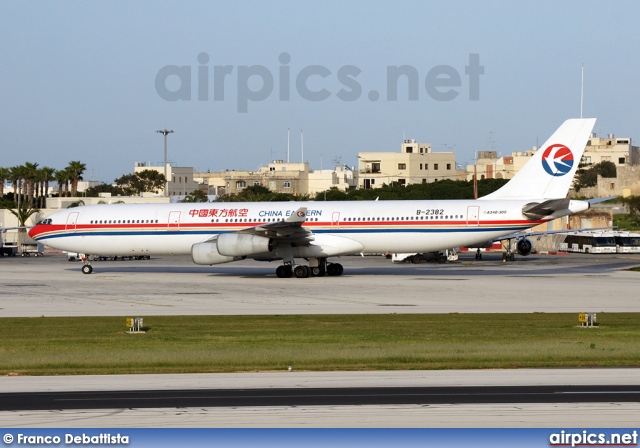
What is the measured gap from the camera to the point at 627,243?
80250 millimetres

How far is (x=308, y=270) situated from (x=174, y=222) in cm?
718

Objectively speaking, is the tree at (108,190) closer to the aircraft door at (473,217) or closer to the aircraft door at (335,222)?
the aircraft door at (335,222)

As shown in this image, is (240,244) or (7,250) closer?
(240,244)

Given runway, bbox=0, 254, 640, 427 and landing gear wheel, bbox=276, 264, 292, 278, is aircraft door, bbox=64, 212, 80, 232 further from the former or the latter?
landing gear wheel, bbox=276, 264, 292, 278

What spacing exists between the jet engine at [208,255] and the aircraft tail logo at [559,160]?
15.4 meters

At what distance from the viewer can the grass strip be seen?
1845 centimetres

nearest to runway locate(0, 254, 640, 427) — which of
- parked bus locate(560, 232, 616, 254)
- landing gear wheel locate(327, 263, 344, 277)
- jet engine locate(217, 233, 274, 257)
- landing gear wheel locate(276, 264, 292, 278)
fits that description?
landing gear wheel locate(276, 264, 292, 278)

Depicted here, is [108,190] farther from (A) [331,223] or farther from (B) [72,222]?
(A) [331,223]

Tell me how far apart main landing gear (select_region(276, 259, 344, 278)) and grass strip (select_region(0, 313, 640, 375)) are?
56.5ft

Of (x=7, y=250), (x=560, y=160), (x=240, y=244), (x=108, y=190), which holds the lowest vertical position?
(x=7, y=250)

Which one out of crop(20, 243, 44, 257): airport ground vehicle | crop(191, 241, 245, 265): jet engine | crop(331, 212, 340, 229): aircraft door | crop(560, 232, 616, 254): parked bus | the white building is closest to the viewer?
Answer: crop(191, 241, 245, 265): jet engine

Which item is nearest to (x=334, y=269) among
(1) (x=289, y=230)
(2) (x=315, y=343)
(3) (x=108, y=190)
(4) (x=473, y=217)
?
(1) (x=289, y=230)

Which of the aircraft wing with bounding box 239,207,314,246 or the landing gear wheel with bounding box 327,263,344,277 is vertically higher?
the aircraft wing with bounding box 239,207,314,246

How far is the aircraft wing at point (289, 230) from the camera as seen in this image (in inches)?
1640
